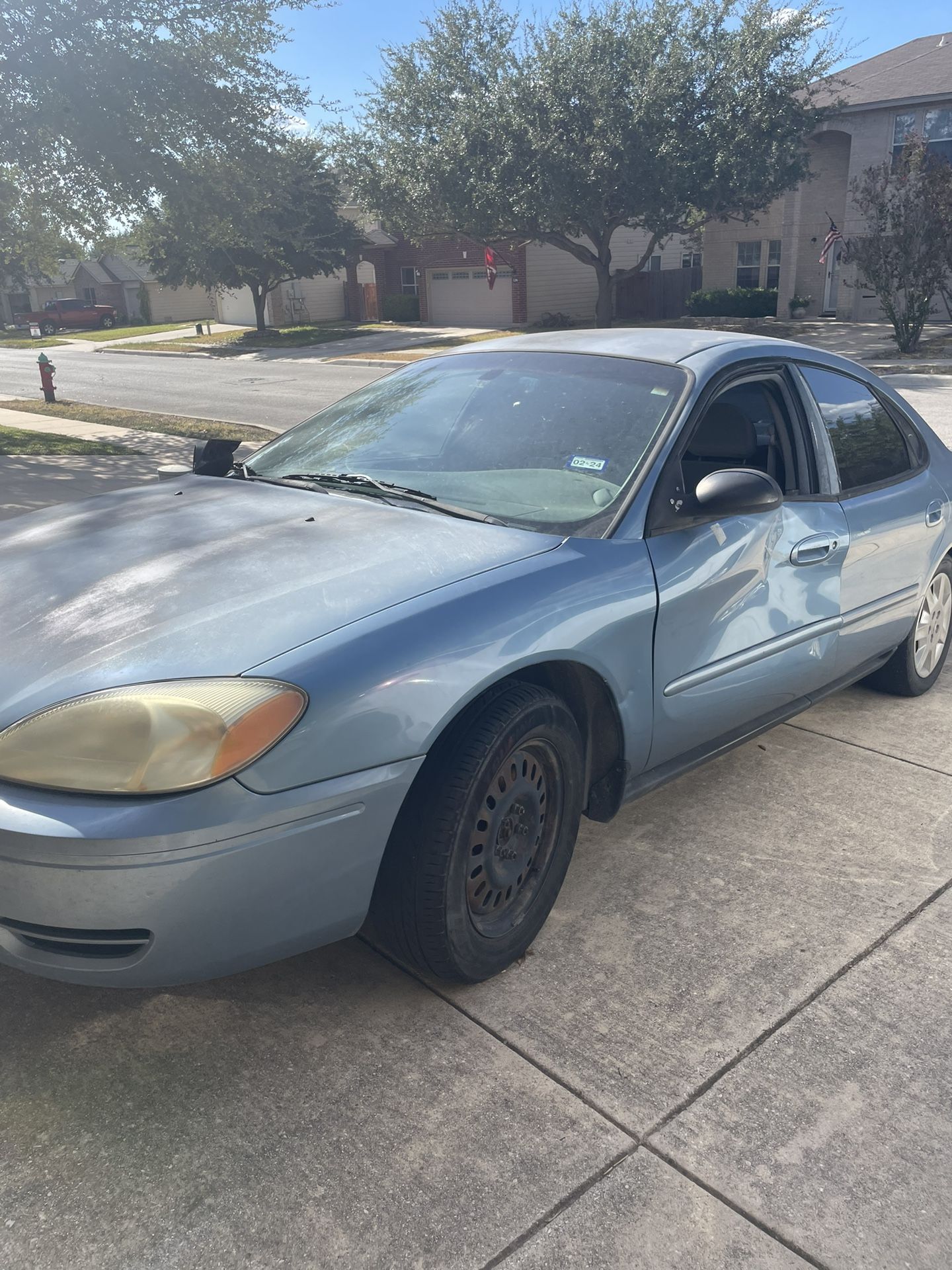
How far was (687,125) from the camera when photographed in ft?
90.2

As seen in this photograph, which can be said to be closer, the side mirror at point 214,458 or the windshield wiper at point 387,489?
the windshield wiper at point 387,489

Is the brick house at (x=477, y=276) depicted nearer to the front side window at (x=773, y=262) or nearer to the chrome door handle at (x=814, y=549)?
the front side window at (x=773, y=262)

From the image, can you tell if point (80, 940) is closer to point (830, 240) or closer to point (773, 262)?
point (830, 240)

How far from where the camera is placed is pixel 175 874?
83.1 inches

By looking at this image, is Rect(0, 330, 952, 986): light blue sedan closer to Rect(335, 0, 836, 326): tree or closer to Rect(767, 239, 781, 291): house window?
Rect(335, 0, 836, 326): tree

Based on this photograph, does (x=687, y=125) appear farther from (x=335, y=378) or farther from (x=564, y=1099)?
(x=564, y=1099)

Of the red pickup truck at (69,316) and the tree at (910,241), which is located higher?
the tree at (910,241)

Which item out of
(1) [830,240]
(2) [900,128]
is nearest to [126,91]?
(1) [830,240]

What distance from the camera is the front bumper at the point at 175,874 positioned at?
210 centimetres

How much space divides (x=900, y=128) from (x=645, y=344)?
3195cm

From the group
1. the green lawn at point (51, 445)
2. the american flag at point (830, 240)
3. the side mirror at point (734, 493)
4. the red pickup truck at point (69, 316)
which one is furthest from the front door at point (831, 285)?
the red pickup truck at point (69, 316)

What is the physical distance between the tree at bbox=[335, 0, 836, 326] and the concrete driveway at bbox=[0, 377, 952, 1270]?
89.4ft

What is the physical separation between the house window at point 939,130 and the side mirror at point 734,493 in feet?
104

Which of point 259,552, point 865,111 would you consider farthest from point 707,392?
point 865,111
